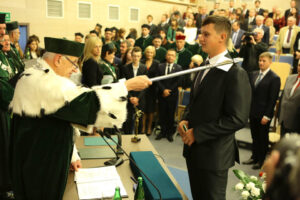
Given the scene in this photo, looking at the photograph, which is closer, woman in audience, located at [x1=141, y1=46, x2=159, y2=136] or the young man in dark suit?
the young man in dark suit

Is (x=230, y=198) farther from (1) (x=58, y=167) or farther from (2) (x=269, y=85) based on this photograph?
(1) (x=58, y=167)

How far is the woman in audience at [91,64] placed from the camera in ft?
14.2

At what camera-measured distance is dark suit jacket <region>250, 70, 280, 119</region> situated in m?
4.44

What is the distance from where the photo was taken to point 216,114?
2166 mm

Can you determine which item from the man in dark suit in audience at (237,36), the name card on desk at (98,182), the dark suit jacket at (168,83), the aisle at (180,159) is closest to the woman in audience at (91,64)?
the dark suit jacket at (168,83)

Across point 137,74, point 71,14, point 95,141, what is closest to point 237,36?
point 137,74

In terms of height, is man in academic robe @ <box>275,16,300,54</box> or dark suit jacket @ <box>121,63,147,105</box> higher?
man in academic robe @ <box>275,16,300,54</box>

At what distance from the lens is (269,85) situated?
4.47m

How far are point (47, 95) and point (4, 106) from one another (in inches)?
55.3

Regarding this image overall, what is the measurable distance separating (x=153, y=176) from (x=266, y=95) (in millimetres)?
2946

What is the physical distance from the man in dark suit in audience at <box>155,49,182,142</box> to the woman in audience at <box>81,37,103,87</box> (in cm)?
157

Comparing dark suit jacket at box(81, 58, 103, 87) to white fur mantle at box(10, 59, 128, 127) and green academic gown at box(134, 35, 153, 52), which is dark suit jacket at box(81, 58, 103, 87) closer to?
white fur mantle at box(10, 59, 128, 127)

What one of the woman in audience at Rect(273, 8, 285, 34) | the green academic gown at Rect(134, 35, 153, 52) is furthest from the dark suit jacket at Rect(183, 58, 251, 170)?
the woman in audience at Rect(273, 8, 285, 34)

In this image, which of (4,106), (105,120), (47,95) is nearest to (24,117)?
(47,95)
